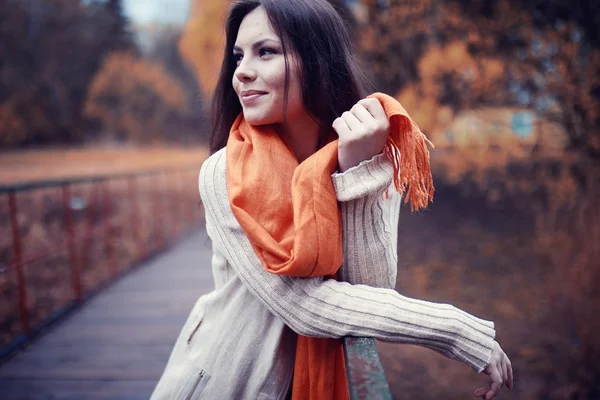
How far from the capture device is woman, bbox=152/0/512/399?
37.4 inches

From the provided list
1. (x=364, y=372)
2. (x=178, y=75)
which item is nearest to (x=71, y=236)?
(x=364, y=372)

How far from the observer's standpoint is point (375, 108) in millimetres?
982

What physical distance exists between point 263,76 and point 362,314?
61 cm

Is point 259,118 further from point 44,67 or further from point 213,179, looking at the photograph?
point 44,67

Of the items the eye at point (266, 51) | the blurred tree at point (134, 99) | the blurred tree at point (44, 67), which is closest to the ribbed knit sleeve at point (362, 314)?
the eye at point (266, 51)

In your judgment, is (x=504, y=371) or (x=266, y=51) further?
(x=266, y=51)

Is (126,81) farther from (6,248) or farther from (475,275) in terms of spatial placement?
(475,275)

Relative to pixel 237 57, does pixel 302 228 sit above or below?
below

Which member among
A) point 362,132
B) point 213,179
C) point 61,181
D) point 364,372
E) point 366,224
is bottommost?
point 61,181

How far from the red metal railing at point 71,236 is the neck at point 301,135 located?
255cm

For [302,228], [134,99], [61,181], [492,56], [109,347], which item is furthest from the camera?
[134,99]

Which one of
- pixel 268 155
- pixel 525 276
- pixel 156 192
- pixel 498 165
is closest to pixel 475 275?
pixel 525 276

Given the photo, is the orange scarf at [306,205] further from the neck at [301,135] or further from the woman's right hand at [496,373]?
the woman's right hand at [496,373]

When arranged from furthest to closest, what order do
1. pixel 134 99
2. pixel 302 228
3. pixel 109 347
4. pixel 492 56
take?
pixel 134 99 → pixel 492 56 → pixel 109 347 → pixel 302 228
